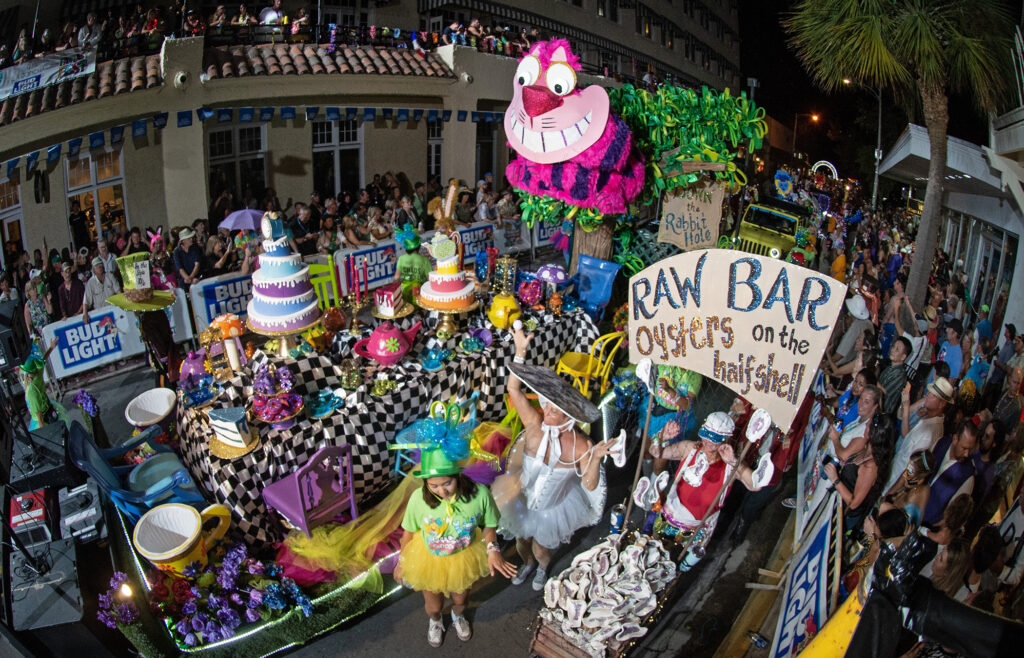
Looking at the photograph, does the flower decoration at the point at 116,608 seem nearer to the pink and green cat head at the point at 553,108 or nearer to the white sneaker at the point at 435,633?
the white sneaker at the point at 435,633

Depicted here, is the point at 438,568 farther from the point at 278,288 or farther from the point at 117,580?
the point at 278,288

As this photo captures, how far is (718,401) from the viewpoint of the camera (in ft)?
26.4

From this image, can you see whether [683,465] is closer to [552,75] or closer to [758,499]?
[758,499]

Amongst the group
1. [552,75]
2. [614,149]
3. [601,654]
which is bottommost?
[601,654]

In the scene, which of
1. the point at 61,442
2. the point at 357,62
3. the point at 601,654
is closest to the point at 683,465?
the point at 601,654

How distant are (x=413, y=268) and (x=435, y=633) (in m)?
3.83

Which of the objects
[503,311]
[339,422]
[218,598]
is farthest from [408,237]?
[218,598]

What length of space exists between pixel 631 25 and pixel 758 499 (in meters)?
14.8

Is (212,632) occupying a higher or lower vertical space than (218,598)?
lower

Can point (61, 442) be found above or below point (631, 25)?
below

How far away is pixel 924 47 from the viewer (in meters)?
8.23

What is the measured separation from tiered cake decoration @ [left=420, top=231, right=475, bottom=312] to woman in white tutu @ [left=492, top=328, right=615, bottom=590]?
4.88ft

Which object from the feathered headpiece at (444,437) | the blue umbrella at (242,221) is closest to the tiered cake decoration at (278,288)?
the feathered headpiece at (444,437)

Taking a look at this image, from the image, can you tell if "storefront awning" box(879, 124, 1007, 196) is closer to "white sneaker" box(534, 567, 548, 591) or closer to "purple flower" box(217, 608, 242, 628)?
"white sneaker" box(534, 567, 548, 591)
